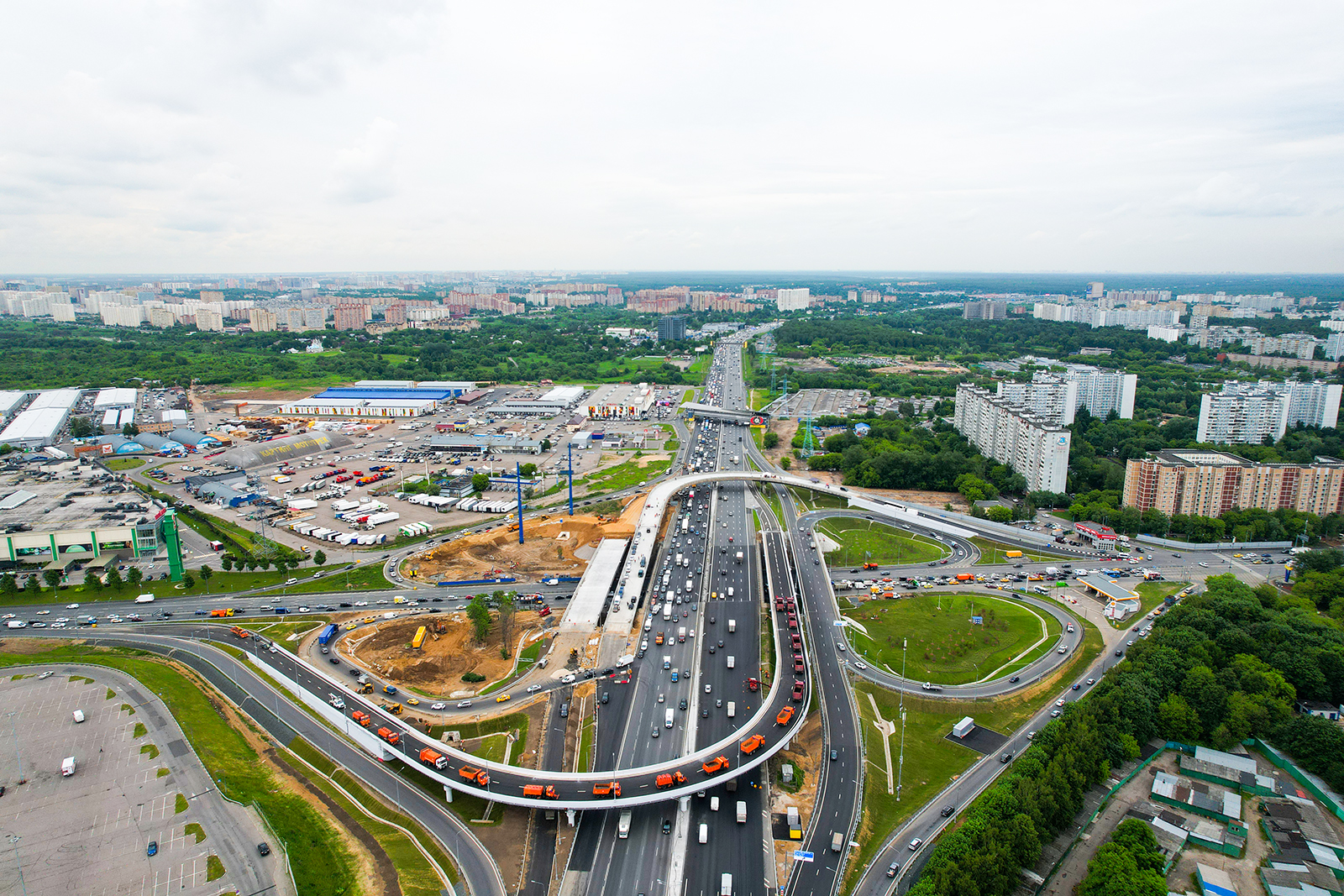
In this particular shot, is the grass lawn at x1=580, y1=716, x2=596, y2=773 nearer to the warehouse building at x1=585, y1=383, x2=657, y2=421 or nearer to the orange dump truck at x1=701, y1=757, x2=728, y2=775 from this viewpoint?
the orange dump truck at x1=701, y1=757, x2=728, y2=775

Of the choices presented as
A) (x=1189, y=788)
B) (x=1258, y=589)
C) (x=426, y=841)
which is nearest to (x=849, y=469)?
(x=1258, y=589)

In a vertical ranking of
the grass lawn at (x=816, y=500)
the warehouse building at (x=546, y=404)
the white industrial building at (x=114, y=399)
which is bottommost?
the grass lawn at (x=816, y=500)

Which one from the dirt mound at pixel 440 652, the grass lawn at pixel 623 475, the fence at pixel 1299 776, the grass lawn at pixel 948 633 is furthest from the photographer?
the grass lawn at pixel 623 475

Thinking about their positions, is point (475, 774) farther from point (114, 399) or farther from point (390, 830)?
point (114, 399)

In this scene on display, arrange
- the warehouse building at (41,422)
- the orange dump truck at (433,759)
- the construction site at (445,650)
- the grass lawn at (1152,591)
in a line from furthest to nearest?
the warehouse building at (41,422) → the grass lawn at (1152,591) → the construction site at (445,650) → the orange dump truck at (433,759)

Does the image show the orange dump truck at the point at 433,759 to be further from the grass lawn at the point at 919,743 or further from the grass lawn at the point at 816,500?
the grass lawn at the point at 816,500

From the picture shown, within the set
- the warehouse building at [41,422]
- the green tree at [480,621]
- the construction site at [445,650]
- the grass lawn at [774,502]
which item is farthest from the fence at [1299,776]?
the warehouse building at [41,422]

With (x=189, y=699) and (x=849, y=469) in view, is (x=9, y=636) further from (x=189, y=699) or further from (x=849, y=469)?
(x=849, y=469)

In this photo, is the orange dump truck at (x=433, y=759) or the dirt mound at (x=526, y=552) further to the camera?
the dirt mound at (x=526, y=552)
